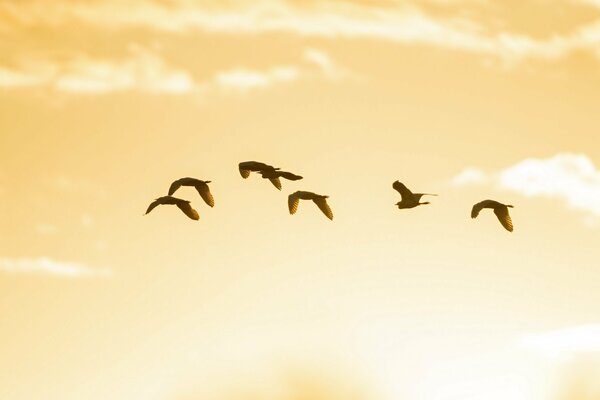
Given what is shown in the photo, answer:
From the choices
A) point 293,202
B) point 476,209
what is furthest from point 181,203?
point 476,209

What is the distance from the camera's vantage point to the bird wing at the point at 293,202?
258 ft

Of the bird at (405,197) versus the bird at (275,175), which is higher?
the bird at (275,175)

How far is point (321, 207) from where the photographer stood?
7969 centimetres

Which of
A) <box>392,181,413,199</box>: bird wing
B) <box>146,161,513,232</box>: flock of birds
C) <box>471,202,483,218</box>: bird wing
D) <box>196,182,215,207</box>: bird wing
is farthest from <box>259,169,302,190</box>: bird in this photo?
<box>471,202,483,218</box>: bird wing

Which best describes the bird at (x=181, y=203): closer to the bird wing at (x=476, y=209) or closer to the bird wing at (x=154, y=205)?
the bird wing at (x=154, y=205)

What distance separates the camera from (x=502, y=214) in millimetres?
77125

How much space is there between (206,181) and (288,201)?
5.86 m

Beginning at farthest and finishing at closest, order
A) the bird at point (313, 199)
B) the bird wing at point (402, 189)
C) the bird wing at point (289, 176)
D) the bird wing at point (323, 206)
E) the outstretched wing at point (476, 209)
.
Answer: the bird wing at point (323, 206) → the bird at point (313, 199) → the bird wing at point (402, 189) → the bird wing at point (289, 176) → the outstretched wing at point (476, 209)

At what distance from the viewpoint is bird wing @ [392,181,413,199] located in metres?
77.6

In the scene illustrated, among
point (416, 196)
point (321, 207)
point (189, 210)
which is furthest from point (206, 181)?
point (416, 196)

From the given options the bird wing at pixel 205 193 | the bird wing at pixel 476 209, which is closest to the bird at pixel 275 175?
the bird wing at pixel 205 193

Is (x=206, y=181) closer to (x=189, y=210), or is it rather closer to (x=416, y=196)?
(x=189, y=210)

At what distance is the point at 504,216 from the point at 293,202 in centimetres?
1373

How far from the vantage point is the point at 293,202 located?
79.4 meters
